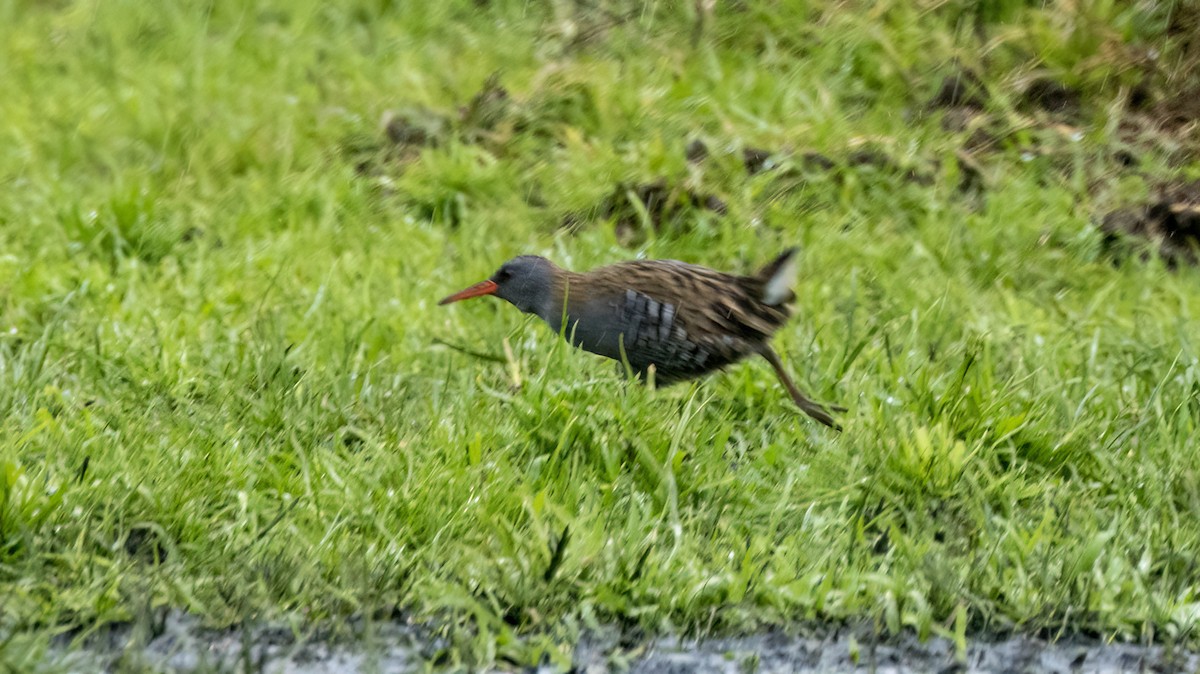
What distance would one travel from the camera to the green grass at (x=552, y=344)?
333 cm

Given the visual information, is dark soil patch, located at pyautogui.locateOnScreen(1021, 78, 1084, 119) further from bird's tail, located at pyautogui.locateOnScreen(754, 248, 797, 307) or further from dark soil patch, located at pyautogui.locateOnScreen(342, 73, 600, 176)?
bird's tail, located at pyautogui.locateOnScreen(754, 248, 797, 307)

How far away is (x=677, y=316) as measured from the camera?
13.7 ft

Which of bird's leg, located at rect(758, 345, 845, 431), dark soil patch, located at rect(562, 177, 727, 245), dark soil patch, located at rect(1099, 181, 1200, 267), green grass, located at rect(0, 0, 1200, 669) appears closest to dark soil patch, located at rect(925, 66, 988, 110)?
green grass, located at rect(0, 0, 1200, 669)

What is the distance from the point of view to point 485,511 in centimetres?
352

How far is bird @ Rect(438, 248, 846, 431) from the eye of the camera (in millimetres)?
4195

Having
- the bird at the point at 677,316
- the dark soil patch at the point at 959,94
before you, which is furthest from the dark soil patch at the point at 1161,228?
the bird at the point at 677,316

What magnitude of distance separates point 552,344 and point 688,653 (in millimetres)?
1519

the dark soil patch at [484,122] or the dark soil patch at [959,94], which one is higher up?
the dark soil patch at [959,94]

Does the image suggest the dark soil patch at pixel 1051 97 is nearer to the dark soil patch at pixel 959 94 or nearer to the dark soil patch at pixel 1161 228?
the dark soil patch at pixel 959 94

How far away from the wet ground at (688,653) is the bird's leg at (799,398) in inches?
36.8

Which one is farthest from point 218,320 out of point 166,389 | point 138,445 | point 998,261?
point 998,261

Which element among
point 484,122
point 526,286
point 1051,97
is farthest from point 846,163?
point 526,286

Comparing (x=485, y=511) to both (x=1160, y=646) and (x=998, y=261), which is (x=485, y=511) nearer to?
(x=1160, y=646)

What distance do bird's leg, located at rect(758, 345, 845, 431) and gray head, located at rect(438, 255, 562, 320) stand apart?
2.21 feet
